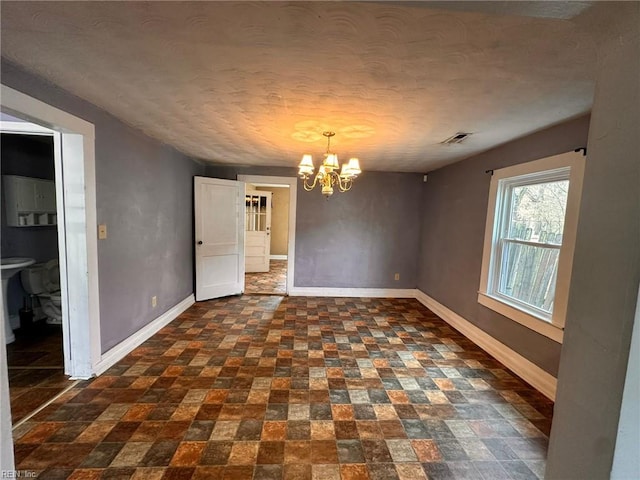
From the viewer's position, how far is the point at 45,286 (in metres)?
3.11

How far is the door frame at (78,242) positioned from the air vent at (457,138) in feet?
9.94

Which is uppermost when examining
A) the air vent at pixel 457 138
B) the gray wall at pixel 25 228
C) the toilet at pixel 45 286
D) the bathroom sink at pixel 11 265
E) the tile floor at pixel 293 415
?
the air vent at pixel 457 138

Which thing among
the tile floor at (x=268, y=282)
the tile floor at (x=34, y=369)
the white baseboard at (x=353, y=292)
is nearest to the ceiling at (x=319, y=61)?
the tile floor at (x=34, y=369)

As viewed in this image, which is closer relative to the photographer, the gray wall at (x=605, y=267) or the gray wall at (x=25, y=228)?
the gray wall at (x=605, y=267)

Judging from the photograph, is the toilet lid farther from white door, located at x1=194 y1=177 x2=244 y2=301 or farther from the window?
the window

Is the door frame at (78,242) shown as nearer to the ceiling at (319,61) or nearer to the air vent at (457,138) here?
the ceiling at (319,61)

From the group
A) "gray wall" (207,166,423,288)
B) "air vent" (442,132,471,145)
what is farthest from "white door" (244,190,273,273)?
"air vent" (442,132,471,145)

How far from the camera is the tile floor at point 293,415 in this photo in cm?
153

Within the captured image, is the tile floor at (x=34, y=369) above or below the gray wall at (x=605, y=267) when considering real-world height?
below

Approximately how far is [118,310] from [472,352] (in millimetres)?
3517

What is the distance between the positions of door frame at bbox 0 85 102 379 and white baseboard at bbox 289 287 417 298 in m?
2.90

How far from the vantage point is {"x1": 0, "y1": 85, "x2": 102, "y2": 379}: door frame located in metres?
2.05

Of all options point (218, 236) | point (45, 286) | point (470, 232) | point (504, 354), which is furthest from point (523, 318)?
point (45, 286)

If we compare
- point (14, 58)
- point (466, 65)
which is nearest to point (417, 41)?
point (466, 65)
